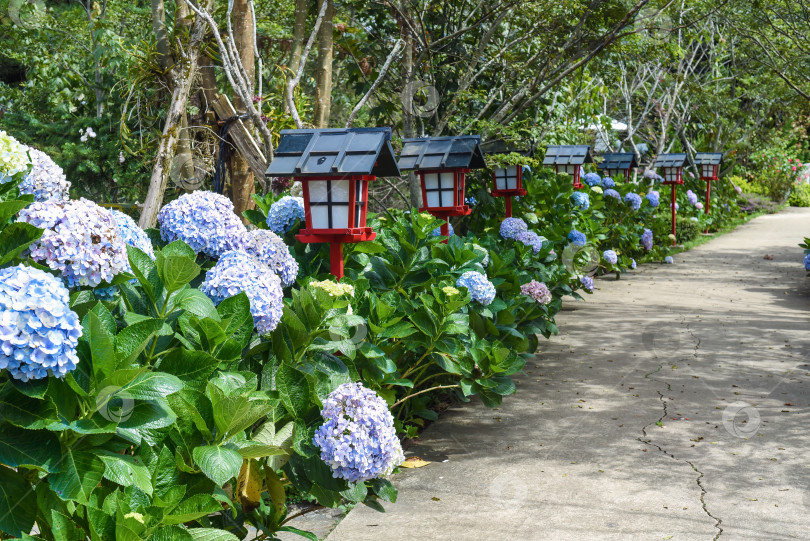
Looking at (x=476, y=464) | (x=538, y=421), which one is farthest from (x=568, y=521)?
(x=538, y=421)

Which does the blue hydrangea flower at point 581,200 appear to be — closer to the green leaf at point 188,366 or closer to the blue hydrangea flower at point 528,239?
the blue hydrangea flower at point 528,239

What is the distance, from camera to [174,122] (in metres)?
6.50

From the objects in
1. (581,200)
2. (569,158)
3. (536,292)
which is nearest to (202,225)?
(536,292)

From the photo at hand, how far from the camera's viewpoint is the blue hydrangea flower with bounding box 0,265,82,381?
1.36 m

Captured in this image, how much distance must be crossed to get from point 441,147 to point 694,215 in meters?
12.3

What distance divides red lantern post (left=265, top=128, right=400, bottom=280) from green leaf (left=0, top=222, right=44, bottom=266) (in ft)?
5.56

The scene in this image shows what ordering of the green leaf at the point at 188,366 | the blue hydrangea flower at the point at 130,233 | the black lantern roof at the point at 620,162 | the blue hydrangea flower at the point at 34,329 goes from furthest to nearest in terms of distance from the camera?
1. the black lantern roof at the point at 620,162
2. the blue hydrangea flower at the point at 130,233
3. the green leaf at the point at 188,366
4. the blue hydrangea flower at the point at 34,329

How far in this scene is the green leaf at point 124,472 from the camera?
158 centimetres

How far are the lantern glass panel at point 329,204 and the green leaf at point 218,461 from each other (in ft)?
5.41

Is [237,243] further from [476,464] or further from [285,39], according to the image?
[285,39]

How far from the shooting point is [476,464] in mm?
3871

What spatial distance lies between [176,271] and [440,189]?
3.10 metres

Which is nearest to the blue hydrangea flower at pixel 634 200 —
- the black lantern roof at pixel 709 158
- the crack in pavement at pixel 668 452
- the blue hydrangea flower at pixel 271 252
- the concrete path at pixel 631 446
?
the concrete path at pixel 631 446

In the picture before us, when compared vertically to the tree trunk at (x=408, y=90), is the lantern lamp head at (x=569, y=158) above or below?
below
